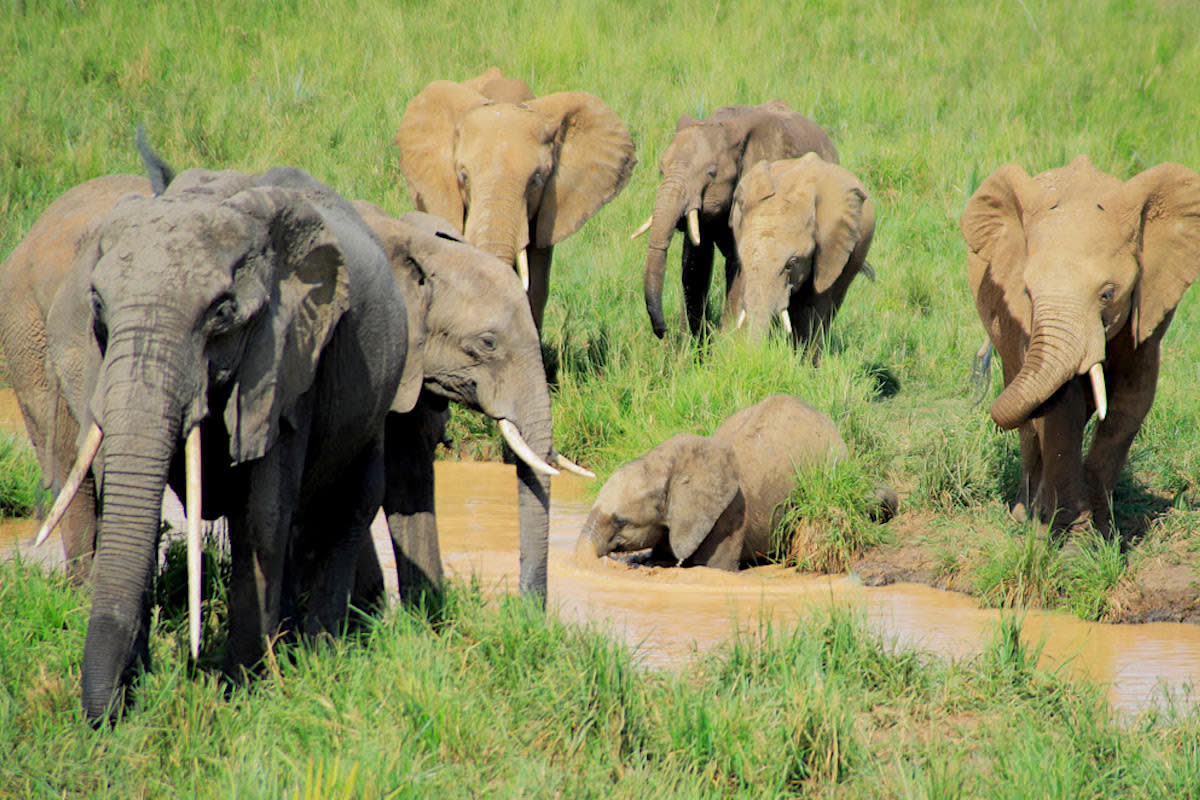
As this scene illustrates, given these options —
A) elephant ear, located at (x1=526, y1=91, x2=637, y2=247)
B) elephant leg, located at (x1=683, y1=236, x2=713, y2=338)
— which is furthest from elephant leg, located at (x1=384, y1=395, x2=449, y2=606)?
elephant leg, located at (x1=683, y1=236, x2=713, y2=338)

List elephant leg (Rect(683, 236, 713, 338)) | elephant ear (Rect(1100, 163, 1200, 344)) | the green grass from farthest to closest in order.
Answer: elephant leg (Rect(683, 236, 713, 338))
elephant ear (Rect(1100, 163, 1200, 344))
the green grass

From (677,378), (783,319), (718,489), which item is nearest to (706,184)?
(783,319)

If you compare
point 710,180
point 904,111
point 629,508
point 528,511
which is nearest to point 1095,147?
point 904,111

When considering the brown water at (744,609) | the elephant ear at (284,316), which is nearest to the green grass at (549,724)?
the brown water at (744,609)

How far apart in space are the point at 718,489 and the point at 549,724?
2721mm

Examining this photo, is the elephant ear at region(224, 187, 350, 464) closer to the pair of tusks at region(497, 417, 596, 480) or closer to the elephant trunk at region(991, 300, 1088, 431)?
the pair of tusks at region(497, 417, 596, 480)

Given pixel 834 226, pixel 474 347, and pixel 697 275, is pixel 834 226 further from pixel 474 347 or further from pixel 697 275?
pixel 474 347

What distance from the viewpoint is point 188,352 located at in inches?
129

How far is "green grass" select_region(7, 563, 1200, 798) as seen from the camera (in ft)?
11.3

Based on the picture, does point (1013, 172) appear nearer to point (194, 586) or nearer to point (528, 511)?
point (528, 511)

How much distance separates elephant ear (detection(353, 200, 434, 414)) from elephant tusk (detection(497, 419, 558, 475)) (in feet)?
1.00

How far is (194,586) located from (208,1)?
514 inches

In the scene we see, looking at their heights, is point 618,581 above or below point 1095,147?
below

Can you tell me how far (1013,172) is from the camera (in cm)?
616
